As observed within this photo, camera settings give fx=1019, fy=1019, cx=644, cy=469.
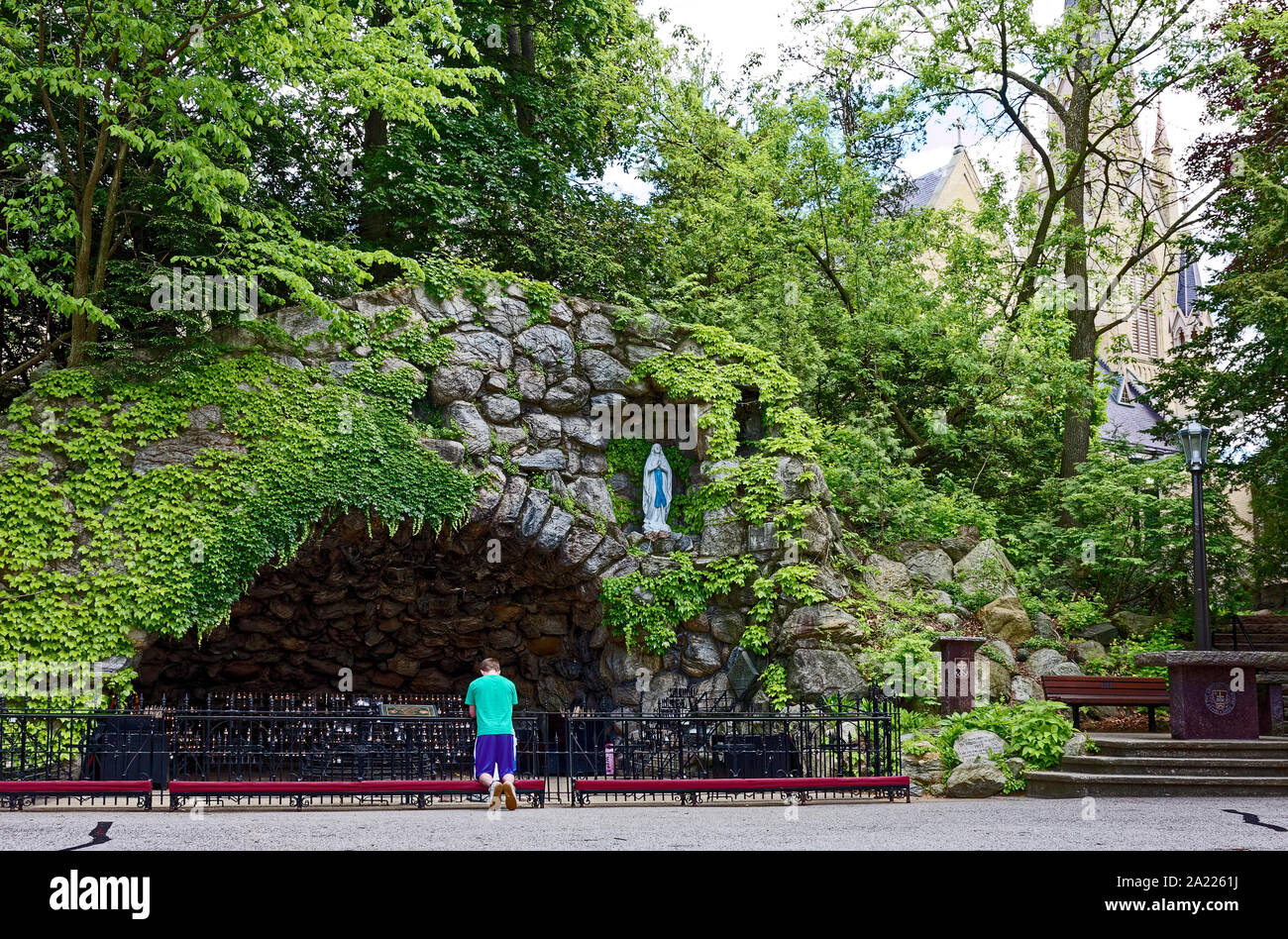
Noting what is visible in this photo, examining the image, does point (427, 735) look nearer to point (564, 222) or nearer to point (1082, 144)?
point (564, 222)

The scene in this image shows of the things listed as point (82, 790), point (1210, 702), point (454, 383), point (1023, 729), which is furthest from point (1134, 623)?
point (82, 790)

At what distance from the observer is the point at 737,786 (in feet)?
36.6

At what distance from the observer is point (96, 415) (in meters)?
13.9

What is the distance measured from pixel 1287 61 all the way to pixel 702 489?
14964 millimetres

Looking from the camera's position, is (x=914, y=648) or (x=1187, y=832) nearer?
(x=1187, y=832)

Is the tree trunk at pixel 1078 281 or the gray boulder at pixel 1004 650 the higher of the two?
the tree trunk at pixel 1078 281

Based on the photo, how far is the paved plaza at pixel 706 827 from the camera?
7.76m

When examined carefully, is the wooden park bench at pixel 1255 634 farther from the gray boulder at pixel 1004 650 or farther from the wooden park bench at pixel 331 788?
the wooden park bench at pixel 331 788

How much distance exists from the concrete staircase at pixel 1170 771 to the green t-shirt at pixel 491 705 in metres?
6.09

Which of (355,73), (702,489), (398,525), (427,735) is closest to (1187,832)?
(427,735)

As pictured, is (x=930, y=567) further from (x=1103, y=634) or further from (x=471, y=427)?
(x=471, y=427)

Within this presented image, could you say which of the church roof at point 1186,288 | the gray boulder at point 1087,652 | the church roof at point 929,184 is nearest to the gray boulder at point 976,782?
the gray boulder at point 1087,652

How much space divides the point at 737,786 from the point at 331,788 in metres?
4.31

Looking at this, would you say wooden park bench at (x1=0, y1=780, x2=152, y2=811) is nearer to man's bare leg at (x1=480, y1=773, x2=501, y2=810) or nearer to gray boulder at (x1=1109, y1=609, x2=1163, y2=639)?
man's bare leg at (x1=480, y1=773, x2=501, y2=810)
